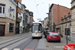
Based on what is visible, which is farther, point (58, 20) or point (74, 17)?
point (58, 20)

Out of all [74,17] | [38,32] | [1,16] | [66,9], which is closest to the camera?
[74,17]

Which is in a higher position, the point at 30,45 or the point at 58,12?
the point at 58,12

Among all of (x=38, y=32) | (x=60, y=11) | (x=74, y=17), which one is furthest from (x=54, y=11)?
(x=74, y=17)

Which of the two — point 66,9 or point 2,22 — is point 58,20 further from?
point 2,22

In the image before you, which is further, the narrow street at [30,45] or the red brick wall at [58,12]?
the red brick wall at [58,12]

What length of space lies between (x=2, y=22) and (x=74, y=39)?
48.3 ft

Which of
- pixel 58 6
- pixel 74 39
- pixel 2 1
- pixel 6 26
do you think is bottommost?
pixel 74 39

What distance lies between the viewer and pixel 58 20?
3616 centimetres

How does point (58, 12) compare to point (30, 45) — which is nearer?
point (30, 45)

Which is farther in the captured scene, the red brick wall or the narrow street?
the red brick wall

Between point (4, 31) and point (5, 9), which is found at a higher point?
point (5, 9)

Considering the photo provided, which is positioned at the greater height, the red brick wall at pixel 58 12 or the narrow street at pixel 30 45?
the red brick wall at pixel 58 12

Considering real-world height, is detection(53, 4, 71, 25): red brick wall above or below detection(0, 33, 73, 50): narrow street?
above

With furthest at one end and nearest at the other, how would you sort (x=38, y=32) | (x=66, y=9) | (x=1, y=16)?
(x=66, y=9) < (x=1, y=16) < (x=38, y=32)
